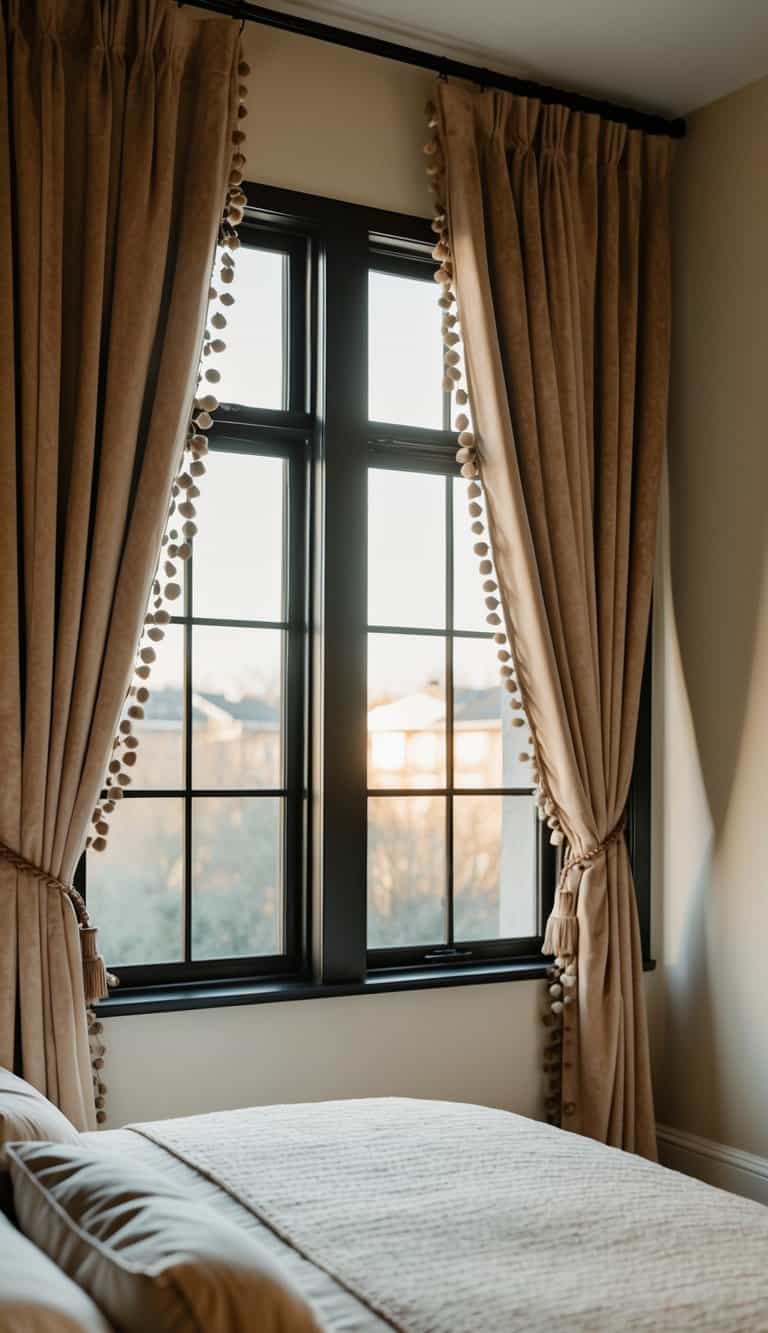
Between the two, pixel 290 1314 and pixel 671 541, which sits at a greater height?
pixel 671 541

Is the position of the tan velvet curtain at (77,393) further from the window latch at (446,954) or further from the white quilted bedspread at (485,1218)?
the window latch at (446,954)

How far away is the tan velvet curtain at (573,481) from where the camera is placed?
354 centimetres

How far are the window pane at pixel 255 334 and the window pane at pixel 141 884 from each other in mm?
1026

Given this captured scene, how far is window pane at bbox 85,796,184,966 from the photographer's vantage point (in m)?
3.18

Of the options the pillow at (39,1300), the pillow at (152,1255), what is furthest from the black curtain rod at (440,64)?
the pillow at (39,1300)

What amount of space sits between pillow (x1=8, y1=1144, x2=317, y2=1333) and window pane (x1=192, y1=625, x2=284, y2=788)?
180 cm

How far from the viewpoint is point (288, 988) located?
329cm

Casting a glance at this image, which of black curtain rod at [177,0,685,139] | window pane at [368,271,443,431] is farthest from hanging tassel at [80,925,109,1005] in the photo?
black curtain rod at [177,0,685,139]

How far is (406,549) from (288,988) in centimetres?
118

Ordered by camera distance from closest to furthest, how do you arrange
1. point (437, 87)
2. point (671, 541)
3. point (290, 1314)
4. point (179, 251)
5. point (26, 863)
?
point (290, 1314) → point (26, 863) → point (179, 251) → point (437, 87) → point (671, 541)

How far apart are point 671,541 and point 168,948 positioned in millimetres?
1845

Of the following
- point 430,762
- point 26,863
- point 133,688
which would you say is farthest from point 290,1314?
point 430,762

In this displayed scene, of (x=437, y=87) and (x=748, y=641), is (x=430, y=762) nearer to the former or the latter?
(x=748, y=641)

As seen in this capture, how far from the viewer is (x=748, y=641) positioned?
12.2ft
